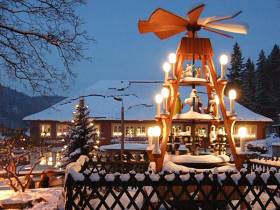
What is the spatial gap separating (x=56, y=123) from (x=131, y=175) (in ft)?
113

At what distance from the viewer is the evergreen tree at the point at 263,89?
57.1 meters

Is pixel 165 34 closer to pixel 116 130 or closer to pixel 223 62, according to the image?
pixel 223 62

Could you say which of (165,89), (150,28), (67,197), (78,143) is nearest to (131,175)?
(67,197)

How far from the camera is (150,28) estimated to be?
8.91m

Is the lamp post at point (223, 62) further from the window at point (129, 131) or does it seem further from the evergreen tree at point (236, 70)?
the evergreen tree at point (236, 70)

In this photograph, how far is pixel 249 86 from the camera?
198 ft

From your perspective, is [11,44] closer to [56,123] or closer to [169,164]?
[169,164]

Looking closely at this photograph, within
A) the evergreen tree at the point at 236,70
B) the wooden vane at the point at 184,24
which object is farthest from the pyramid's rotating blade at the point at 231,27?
the evergreen tree at the point at 236,70

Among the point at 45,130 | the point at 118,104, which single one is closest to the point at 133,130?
the point at 118,104

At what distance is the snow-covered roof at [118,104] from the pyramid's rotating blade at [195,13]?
25.7 m

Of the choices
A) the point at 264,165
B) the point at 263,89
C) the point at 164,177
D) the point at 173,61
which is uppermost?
the point at 263,89

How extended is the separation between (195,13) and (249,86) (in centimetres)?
→ 5418

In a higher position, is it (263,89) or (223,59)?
(263,89)

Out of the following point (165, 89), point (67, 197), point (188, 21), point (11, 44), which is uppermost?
point (188, 21)
